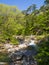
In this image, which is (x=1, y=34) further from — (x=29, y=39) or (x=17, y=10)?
(x=17, y=10)

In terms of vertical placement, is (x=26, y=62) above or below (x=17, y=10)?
below

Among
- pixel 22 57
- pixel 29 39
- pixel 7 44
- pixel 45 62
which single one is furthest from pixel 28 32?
pixel 45 62

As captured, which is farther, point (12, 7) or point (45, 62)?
point (12, 7)

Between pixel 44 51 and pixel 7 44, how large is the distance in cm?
1055

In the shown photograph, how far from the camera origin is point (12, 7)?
1501 inches

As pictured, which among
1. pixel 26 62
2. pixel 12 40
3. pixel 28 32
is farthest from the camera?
pixel 28 32

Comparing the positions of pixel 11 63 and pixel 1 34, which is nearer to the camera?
pixel 11 63

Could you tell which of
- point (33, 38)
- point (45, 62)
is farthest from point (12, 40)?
point (45, 62)

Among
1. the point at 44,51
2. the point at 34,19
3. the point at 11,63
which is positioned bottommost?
the point at 11,63

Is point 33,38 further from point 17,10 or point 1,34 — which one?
point 17,10

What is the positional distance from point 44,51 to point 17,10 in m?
31.3

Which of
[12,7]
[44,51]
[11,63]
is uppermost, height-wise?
[12,7]

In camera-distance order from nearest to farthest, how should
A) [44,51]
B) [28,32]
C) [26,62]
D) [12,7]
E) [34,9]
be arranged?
[44,51] < [26,62] < [34,9] < [28,32] < [12,7]

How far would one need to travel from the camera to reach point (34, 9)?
1275cm
